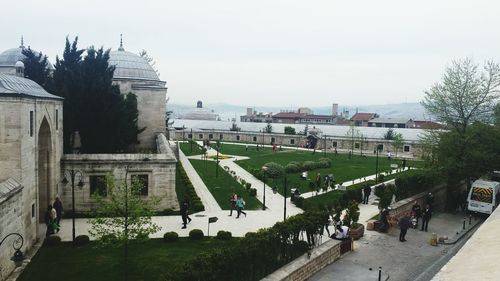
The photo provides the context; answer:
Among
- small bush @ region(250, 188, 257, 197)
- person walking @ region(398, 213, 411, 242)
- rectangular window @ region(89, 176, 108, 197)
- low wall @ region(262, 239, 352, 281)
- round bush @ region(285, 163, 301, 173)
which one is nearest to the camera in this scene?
low wall @ region(262, 239, 352, 281)

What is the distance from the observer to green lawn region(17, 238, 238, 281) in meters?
15.2

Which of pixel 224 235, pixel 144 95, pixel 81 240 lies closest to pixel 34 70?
pixel 144 95

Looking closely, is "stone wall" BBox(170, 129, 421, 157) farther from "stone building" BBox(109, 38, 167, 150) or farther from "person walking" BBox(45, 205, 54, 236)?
"person walking" BBox(45, 205, 54, 236)

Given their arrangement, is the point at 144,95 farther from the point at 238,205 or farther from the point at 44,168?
the point at 238,205

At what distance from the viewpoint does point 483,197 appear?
85.5 feet

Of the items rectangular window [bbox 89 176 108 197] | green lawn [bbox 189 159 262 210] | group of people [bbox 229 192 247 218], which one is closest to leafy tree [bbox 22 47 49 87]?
rectangular window [bbox 89 176 108 197]

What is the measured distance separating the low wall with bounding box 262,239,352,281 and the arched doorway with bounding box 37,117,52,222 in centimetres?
1360

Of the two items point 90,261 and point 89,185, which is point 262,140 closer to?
point 89,185

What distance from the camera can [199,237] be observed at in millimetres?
19812

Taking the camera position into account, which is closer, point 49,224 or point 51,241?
point 51,241

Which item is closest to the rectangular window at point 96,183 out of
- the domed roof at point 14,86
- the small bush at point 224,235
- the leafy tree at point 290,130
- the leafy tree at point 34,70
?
the domed roof at point 14,86

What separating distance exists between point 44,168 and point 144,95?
62.7 feet

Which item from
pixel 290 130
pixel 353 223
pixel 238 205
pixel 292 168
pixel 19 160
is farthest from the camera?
pixel 290 130

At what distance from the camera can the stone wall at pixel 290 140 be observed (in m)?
62.8
